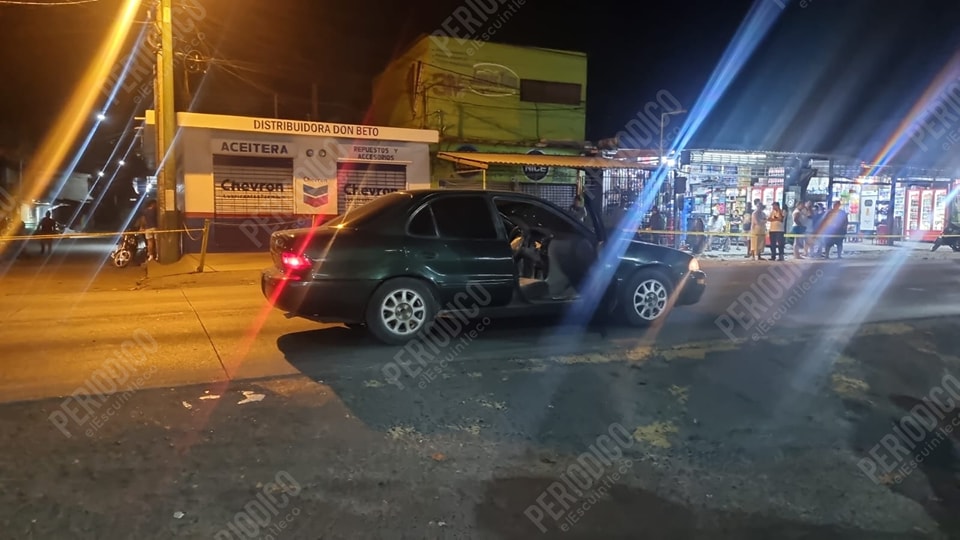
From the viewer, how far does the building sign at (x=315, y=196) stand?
63.2ft

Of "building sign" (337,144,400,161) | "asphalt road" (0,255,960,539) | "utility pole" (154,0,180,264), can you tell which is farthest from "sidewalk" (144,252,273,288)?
"asphalt road" (0,255,960,539)

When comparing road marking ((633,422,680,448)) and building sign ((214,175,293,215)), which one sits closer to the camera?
road marking ((633,422,680,448))

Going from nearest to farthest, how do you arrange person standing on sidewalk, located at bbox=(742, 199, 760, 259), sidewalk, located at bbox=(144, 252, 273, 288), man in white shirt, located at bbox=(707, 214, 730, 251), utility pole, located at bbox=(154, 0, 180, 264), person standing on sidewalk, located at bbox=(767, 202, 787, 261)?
sidewalk, located at bbox=(144, 252, 273, 288), utility pole, located at bbox=(154, 0, 180, 264), person standing on sidewalk, located at bbox=(767, 202, 787, 261), person standing on sidewalk, located at bbox=(742, 199, 760, 259), man in white shirt, located at bbox=(707, 214, 730, 251)

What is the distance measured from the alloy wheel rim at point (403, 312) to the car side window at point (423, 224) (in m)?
0.59

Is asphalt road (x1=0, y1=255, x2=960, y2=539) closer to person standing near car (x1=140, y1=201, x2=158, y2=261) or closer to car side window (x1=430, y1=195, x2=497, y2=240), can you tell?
car side window (x1=430, y1=195, x2=497, y2=240)

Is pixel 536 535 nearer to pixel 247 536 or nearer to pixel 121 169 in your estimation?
pixel 247 536

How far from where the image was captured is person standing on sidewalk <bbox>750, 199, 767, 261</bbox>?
1822 cm

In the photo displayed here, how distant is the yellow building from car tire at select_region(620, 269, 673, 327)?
1281 centimetres

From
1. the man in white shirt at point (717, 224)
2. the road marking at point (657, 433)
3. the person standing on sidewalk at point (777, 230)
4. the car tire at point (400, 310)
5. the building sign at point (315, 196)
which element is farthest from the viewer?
the man in white shirt at point (717, 224)

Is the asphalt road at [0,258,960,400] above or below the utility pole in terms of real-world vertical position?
below

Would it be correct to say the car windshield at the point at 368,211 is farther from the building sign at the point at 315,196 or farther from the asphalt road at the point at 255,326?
the building sign at the point at 315,196

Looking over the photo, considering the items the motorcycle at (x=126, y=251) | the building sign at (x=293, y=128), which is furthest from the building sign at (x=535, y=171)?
the motorcycle at (x=126, y=251)

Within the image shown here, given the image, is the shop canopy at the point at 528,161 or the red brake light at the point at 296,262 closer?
the red brake light at the point at 296,262

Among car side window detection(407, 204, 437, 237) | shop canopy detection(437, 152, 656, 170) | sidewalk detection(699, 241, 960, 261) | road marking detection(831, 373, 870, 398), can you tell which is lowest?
sidewalk detection(699, 241, 960, 261)
